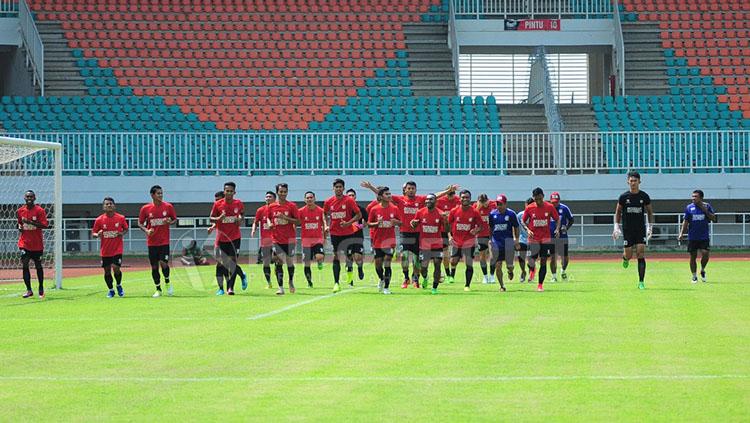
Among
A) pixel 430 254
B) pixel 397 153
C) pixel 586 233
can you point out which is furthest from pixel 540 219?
pixel 586 233

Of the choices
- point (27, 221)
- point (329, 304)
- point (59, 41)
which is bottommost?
point (329, 304)

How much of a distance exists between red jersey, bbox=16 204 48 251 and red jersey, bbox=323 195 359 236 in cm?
549

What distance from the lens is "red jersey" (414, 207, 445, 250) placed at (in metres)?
21.9

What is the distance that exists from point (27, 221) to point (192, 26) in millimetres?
24687

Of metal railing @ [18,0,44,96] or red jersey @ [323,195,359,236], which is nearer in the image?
red jersey @ [323,195,359,236]

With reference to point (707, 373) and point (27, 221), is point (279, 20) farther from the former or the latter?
point (707, 373)

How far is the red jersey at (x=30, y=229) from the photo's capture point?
21344 millimetres

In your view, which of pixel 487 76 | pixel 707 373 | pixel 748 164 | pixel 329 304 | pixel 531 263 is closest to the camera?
pixel 707 373

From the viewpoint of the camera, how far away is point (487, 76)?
1972 inches

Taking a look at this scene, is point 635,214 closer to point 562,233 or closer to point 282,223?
point 562,233

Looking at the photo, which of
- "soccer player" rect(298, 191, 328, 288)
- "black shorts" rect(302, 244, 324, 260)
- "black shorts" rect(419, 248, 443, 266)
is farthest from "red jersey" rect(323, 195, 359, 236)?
"black shorts" rect(419, 248, 443, 266)

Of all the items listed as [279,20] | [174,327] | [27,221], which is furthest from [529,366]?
[279,20]

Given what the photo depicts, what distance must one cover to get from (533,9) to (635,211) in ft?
81.8

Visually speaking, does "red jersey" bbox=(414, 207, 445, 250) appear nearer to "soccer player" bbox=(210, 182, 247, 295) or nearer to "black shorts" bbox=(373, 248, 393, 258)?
"black shorts" bbox=(373, 248, 393, 258)
